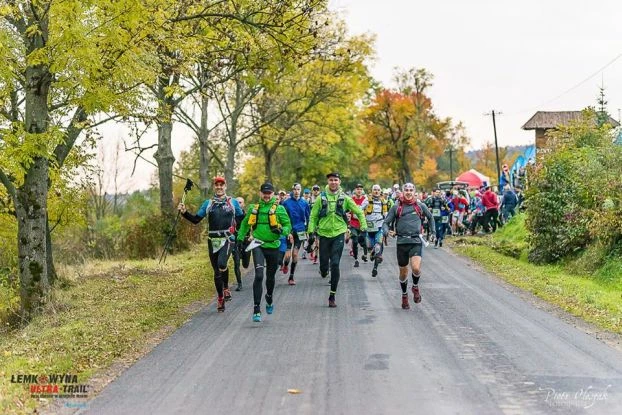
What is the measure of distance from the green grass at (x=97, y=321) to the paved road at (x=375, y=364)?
22.1 inches

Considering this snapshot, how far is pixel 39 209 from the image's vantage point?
14.2 metres

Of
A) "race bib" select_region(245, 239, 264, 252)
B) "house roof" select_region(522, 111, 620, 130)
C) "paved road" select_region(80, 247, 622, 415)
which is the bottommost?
"paved road" select_region(80, 247, 622, 415)

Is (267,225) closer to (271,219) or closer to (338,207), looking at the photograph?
(271,219)

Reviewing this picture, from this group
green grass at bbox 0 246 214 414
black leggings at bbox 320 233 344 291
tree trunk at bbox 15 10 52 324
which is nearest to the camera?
green grass at bbox 0 246 214 414

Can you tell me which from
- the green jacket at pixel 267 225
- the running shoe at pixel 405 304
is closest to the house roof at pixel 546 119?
the running shoe at pixel 405 304

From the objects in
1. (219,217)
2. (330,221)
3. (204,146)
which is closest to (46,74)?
(219,217)

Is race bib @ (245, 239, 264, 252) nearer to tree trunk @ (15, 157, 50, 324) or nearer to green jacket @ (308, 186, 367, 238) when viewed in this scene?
green jacket @ (308, 186, 367, 238)

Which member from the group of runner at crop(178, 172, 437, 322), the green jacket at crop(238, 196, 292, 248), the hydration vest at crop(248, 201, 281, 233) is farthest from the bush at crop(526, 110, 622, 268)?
the hydration vest at crop(248, 201, 281, 233)

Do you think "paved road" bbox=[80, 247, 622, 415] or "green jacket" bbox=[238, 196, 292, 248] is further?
"green jacket" bbox=[238, 196, 292, 248]

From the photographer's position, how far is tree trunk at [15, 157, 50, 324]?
14023 mm

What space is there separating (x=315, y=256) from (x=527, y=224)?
6.29 meters

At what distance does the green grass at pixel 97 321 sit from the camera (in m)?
8.91

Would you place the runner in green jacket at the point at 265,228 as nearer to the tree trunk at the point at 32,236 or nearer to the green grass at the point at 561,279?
the tree trunk at the point at 32,236

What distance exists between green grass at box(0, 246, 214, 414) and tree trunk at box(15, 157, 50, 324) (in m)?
0.42
